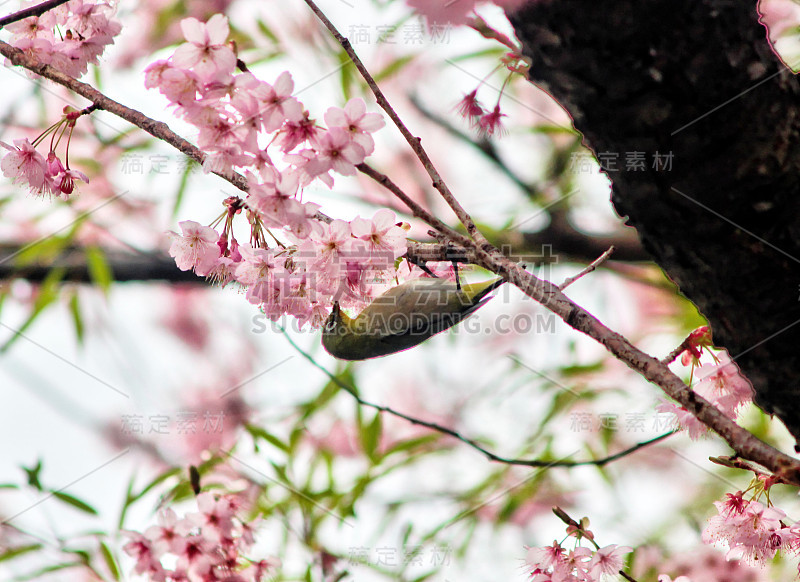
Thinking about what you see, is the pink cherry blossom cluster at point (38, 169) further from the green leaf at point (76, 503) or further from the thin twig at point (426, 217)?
the green leaf at point (76, 503)

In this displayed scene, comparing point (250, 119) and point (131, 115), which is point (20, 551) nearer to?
point (131, 115)

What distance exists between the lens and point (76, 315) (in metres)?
2.61

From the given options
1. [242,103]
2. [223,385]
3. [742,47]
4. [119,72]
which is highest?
[119,72]

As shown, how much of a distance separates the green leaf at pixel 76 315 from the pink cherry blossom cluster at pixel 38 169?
1.60 metres

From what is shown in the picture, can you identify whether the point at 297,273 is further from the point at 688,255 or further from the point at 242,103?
the point at 688,255

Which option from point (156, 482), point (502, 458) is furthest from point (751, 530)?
point (156, 482)

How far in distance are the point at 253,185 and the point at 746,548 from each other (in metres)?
0.94

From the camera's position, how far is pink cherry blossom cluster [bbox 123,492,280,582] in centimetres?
147

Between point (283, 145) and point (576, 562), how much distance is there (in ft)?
2.56

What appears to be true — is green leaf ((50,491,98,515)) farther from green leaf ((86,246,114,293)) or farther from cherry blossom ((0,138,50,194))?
cherry blossom ((0,138,50,194))

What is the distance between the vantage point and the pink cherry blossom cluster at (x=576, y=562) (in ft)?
3.42

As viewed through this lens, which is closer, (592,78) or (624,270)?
(592,78)

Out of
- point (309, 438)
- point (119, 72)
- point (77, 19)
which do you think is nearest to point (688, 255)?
point (77, 19)

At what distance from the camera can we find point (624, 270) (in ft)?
9.02
